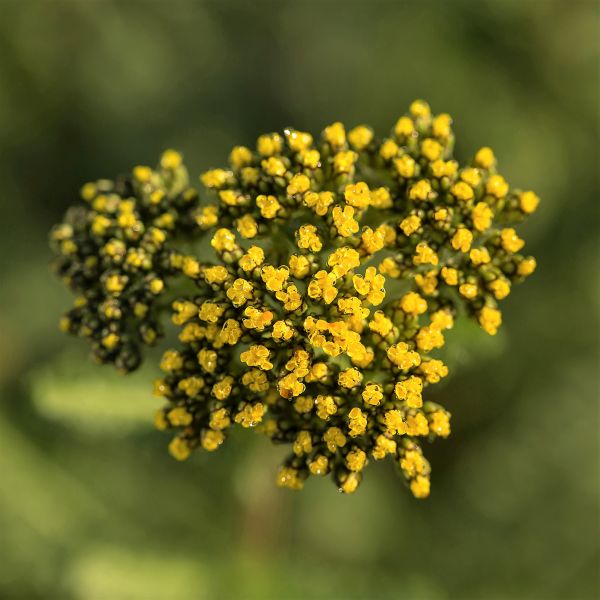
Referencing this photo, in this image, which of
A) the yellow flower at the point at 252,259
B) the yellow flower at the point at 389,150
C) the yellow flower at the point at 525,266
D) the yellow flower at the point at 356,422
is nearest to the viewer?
the yellow flower at the point at 356,422

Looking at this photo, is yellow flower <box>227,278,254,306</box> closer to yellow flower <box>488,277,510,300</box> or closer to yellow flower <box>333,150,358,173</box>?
yellow flower <box>333,150,358,173</box>

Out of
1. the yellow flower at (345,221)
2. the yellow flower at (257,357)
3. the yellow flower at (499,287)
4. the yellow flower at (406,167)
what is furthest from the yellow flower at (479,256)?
the yellow flower at (257,357)

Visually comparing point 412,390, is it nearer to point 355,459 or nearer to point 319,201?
point 355,459

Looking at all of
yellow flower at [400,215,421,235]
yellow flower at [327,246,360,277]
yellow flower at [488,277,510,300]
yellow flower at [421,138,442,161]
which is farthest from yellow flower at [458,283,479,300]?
yellow flower at [421,138,442,161]

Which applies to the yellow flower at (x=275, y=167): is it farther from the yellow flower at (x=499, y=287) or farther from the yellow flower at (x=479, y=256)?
the yellow flower at (x=499, y=287)

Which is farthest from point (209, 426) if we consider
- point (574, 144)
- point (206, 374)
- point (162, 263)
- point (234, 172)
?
point (574, 144)

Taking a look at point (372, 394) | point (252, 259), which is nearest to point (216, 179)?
point (252, 259)
